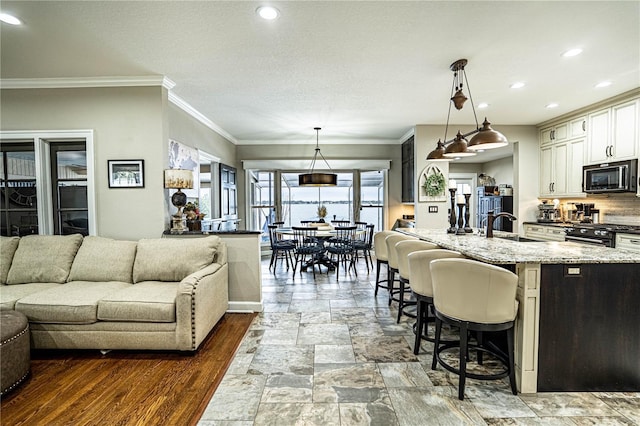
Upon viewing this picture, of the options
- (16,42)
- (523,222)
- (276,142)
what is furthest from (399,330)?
(276,142)

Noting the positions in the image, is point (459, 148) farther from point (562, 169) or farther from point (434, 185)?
point (562, 169)

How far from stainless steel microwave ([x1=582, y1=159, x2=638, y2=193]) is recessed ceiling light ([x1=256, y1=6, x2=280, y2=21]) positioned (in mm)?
4682

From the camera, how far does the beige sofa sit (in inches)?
99.0

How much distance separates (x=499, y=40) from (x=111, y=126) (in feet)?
13.4

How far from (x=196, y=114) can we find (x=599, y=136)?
5.93 m

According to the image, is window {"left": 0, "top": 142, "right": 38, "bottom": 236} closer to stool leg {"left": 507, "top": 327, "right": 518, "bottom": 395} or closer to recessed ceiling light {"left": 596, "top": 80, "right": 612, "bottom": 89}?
stool leg {"left": 507, "top": 327, "right": 518, "bottom": 395}

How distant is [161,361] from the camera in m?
2.52

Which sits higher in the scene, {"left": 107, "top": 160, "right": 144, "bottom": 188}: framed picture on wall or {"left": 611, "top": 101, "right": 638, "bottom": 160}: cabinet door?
{"left": 611, "top": 101, "right": 638, "bottom": 160}: cabinet door

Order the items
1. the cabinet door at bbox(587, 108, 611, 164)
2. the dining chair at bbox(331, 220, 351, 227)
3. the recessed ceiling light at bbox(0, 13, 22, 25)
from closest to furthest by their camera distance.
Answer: the recessed ceiling light at bbox(0, 13, 22, 25)
the cabinet door at bbox(587, 108, 611, 164)
the dining chair at bbox(331, 220, 351, 227)

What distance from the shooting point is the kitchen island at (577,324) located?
203 centimetres

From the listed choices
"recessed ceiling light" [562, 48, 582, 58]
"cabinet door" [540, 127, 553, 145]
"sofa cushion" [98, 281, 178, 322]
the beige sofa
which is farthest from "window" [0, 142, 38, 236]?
"cabinet door" [540, 127, 553, 145]

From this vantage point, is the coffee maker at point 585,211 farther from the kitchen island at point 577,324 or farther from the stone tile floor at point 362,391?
the stone tile floor at point 362,391

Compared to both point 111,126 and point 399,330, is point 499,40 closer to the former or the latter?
point 399,330

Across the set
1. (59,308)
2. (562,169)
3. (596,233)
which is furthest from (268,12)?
(562,169)
